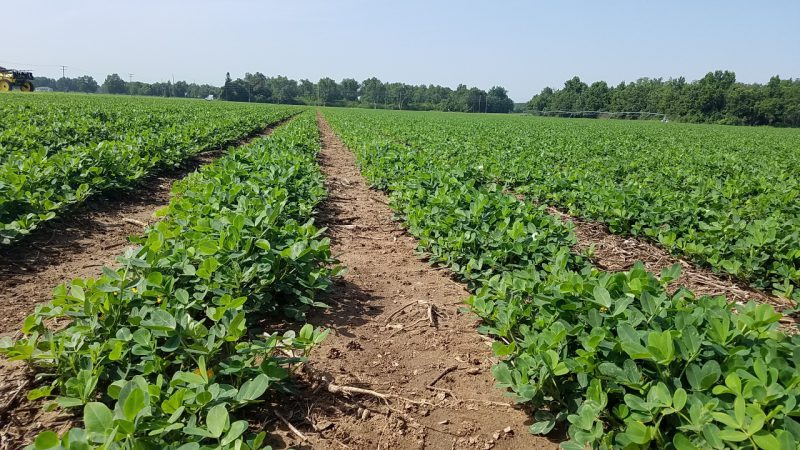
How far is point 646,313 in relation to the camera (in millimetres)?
2271

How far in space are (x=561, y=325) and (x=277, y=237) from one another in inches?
88.2

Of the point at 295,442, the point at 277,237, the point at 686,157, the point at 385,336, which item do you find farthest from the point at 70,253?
the point at 686,157

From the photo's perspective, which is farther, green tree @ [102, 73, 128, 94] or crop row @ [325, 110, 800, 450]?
green tree @ [102, 73, 128, 94]

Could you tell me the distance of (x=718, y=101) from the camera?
75062 mm

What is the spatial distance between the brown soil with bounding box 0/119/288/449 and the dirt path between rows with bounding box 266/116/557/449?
1.12 m

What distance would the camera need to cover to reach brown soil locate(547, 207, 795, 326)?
4707mm

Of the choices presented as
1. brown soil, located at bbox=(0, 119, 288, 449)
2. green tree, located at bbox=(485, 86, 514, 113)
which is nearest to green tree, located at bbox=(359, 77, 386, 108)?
green tree, located at bbox=(485, 86, 514, 113)

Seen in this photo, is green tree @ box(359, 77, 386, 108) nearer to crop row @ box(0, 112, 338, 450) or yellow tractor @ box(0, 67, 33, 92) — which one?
yellow tractor @ box(0, 67, 33, 92)

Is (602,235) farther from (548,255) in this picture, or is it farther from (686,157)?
(686,157)

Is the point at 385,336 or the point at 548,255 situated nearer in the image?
the point at 385,336

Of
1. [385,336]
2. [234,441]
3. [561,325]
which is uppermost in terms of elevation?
[561,325]

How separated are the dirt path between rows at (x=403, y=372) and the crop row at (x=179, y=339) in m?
0.27

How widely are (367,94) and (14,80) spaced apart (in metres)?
94.6

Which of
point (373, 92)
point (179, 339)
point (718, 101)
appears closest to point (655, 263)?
point (179, 339)
